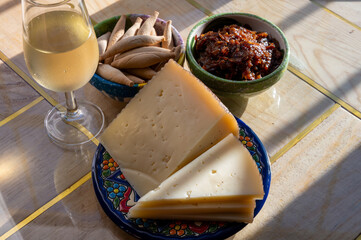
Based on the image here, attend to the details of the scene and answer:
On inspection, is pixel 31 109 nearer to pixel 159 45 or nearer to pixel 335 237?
pixel 159 45

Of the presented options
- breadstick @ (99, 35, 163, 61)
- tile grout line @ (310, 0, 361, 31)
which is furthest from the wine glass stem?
tile grout line @ (310, 0, 361, 31)

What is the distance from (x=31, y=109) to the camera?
1.20m

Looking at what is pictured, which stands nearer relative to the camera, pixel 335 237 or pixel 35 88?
pixel 335 237

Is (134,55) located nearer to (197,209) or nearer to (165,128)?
(165,128)

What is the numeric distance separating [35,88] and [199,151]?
508 mm

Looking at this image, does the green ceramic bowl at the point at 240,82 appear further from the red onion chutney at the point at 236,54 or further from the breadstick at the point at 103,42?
the breadstick at the point at 103,42

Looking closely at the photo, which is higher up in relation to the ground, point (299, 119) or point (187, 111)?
point (187, 111)

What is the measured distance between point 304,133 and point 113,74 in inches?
19.1

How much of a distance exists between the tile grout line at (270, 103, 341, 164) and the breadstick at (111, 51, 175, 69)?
0.34m

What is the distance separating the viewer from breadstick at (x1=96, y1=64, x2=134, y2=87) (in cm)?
111

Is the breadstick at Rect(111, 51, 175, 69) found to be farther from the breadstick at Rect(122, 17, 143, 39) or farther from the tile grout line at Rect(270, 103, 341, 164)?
the tile grout line at Rect(270, 103, 341, 164)

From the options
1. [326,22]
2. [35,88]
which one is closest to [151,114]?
[35,88]

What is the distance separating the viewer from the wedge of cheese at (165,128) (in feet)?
3.22

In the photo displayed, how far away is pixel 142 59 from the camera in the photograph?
114cm
